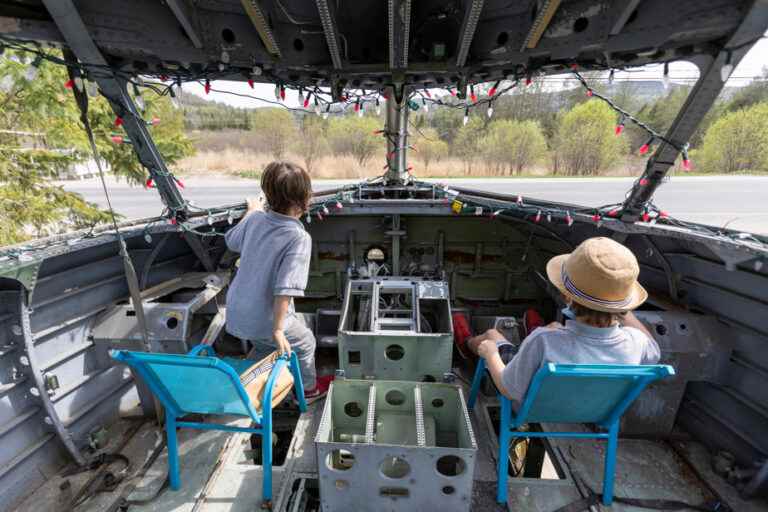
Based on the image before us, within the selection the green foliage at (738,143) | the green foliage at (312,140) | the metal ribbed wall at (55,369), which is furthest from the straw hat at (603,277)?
the green foliage at (738,143)

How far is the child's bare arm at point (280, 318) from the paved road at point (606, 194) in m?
9.84

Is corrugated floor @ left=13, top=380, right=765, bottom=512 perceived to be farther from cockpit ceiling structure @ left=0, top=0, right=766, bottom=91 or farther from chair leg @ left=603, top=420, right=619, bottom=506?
cockpit ceiling structure @ left=0, top=0, right=766, bottom=91

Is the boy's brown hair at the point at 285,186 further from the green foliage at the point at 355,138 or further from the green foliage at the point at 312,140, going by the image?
the green foliage at the point at 312,140

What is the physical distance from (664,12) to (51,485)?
4.24 metres

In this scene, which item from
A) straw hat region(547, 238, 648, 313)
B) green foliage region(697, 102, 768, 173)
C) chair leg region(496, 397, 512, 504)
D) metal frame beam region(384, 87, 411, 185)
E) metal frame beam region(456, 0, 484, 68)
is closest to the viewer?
straw hat region(547, 238, 648, 313)

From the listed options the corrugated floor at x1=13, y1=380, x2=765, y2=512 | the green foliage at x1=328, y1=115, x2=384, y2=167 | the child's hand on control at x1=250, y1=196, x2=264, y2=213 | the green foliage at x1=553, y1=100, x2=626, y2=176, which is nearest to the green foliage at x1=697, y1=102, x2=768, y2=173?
the green foliage at x1=553, y1=100, x2=626, y2=176

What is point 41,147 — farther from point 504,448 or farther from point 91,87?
point 504,448

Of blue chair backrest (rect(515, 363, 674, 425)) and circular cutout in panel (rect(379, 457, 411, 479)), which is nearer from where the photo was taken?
blue chair backrest (rect(515, 363, 674, 425))

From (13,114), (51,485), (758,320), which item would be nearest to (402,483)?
(51,485)

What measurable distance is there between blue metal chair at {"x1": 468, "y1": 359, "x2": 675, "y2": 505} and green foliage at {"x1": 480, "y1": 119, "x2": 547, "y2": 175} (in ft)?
60.7

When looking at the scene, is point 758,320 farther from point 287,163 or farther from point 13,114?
point 13,114

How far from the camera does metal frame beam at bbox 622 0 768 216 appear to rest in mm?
1683

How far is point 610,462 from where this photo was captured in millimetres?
1850

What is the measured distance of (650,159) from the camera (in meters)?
2.38
